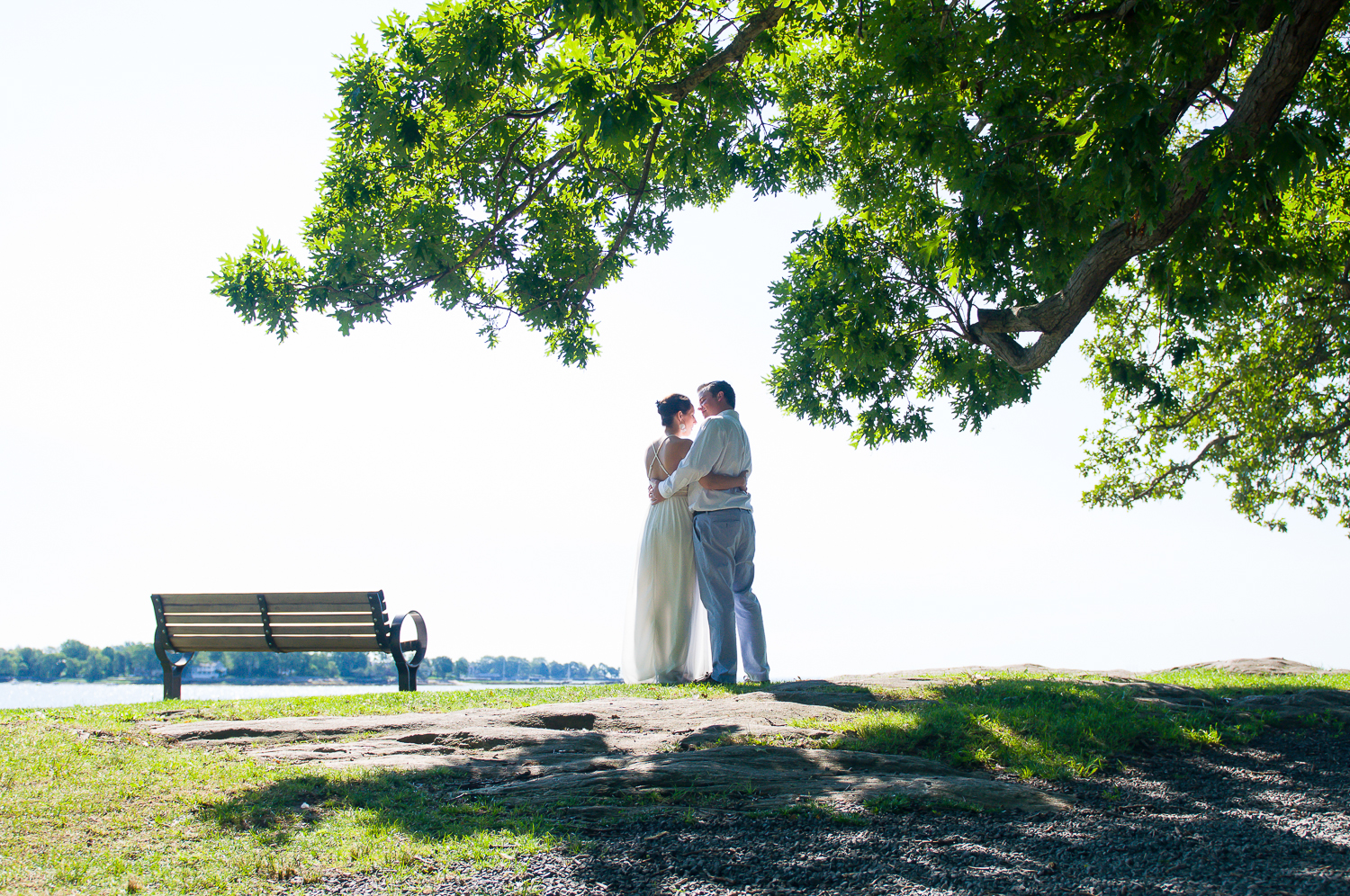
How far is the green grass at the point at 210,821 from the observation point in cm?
313

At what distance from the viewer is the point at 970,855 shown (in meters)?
3.24

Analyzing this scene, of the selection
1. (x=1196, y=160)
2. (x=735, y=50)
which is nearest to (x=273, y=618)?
(x=735, y=50)

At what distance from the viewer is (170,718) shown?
591cm

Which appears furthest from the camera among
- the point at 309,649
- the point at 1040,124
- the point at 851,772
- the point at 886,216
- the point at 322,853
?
the point at 886,216

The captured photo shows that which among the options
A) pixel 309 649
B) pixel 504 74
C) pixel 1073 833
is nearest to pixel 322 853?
pixel 1073 833

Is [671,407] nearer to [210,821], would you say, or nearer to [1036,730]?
[1036,730]

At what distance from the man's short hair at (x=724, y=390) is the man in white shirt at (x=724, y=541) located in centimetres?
15

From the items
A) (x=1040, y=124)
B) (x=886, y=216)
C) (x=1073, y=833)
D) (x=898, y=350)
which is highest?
(x=886, y=216)

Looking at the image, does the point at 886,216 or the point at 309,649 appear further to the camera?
the point at 886,216

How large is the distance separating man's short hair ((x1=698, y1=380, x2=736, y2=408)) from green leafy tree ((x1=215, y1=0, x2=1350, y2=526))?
1.95 metres

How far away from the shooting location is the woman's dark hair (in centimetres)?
849

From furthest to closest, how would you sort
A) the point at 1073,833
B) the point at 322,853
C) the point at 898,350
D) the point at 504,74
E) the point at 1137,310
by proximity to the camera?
1. the point at 1137,310
2. the point at 898,350
3. the point at 504,74
4. the point at 1073,833
5. the point at 322,853

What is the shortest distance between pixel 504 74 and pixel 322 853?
683 cm

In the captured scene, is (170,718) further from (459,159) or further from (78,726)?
(459,159)
